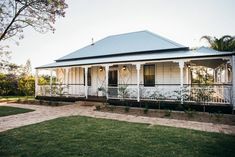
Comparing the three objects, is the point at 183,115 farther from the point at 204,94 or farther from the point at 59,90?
the point at 59,90

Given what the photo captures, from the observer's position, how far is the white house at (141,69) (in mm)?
11633

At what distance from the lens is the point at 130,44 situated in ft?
59.9

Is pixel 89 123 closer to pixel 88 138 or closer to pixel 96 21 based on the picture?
pixel 88 138

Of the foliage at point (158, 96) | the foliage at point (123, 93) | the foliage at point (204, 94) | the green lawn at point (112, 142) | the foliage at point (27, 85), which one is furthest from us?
the foliage at point (27, 85)

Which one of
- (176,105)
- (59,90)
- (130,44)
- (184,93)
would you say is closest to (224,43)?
(130,44)

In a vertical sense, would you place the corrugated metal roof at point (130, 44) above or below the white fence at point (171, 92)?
above

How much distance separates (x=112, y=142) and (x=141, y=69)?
387 inches

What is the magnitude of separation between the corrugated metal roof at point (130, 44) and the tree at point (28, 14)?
7.34m

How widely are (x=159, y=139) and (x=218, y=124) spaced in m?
3.85

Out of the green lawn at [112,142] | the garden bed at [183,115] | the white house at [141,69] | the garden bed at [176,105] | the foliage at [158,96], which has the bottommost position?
the green lawn at [112,142]

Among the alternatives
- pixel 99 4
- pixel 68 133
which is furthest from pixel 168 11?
pixel 68 133

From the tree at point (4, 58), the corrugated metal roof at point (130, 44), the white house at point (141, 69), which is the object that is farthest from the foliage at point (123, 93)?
the tree at point (4, 58)

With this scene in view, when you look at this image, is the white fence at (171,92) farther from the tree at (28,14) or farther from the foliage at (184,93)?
the tree at (28,14)

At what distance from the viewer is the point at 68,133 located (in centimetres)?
710
